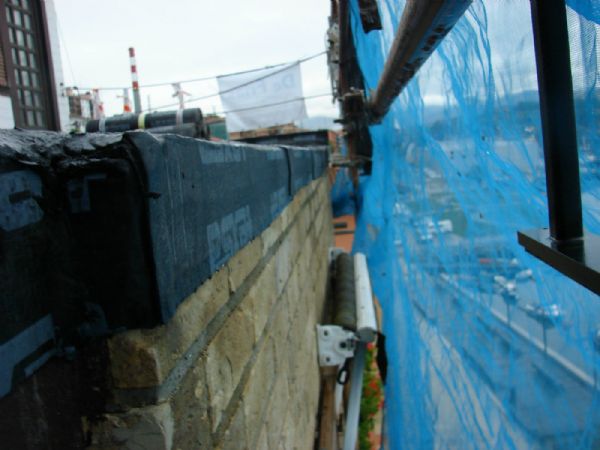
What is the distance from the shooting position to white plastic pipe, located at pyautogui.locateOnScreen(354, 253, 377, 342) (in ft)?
8.87

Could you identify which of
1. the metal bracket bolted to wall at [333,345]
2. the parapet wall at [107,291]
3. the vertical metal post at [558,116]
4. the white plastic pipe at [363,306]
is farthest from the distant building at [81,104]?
the vertical metal post at [558,116]

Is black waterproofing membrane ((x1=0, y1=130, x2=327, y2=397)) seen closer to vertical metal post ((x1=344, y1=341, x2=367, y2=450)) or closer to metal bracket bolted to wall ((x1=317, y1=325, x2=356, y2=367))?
metal bracket bolted to wall ((x1=317, y1=325, x2=356, y2=367))

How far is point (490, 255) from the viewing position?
157cm

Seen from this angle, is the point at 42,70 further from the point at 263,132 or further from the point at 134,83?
→ the point at 134,83

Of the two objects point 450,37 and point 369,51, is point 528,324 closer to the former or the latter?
point 450,37

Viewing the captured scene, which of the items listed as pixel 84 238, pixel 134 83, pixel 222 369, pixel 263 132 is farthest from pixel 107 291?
pixel 134 83

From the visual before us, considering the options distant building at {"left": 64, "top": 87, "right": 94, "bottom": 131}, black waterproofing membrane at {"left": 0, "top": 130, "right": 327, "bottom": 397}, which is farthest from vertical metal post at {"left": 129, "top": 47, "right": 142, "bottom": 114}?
black waterproofing membrane at {"left": 0, "top": 130, "right": 327, "bottom": 397}

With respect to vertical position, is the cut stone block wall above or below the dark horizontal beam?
below

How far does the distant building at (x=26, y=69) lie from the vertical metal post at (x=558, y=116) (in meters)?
4.08

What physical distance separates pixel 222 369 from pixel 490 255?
3.78 feet

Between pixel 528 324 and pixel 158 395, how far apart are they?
3.98 ft

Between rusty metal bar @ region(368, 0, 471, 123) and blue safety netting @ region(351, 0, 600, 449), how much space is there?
0.36 ft

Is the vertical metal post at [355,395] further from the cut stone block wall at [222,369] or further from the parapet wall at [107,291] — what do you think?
the parapet wall at [107,291]

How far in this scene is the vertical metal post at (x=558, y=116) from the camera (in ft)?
2.20
